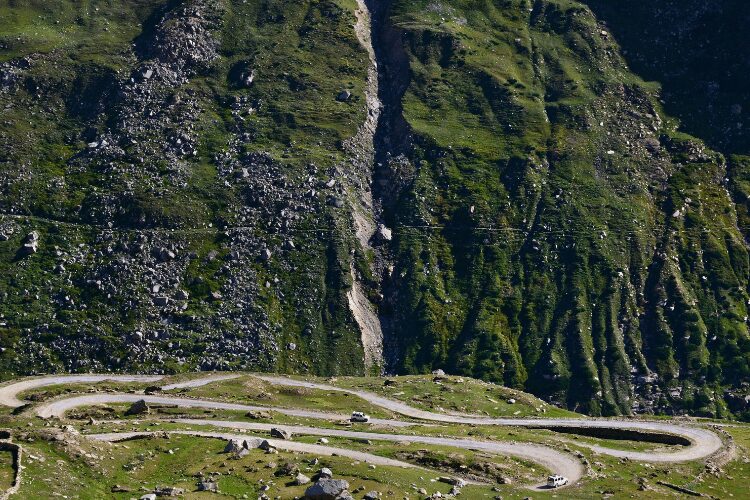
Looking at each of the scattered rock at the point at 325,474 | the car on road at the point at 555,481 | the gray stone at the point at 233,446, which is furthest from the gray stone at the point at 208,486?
the car on road at the point at 555,481

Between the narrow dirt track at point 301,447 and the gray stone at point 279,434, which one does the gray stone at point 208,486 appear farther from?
the gray stone at point 279,434

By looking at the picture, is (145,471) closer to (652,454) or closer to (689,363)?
(652,454)

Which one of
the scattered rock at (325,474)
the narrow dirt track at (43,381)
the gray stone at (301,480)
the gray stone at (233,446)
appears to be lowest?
the gray stone at (301,480)

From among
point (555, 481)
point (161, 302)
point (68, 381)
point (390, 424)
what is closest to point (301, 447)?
point (390, 424)

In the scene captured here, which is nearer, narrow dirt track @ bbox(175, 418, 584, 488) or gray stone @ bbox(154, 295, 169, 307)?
narrow dirt track @ bbox(175, 418, 584, 488)

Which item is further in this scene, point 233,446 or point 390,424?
point 390,424

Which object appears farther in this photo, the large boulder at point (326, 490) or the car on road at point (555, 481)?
the car on road at point (555, 481)

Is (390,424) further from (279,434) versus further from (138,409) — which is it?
(138,409)

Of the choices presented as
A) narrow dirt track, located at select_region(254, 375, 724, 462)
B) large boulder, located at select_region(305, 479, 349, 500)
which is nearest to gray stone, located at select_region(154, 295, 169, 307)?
narrow dirt track, located at select_region(254, 375, 724, 462)

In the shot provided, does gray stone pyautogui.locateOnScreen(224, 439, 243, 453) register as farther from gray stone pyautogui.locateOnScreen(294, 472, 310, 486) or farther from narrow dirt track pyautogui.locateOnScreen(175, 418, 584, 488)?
narrow dirt track pyautogui.locateOnScreen(175, 418, 584, 488)
